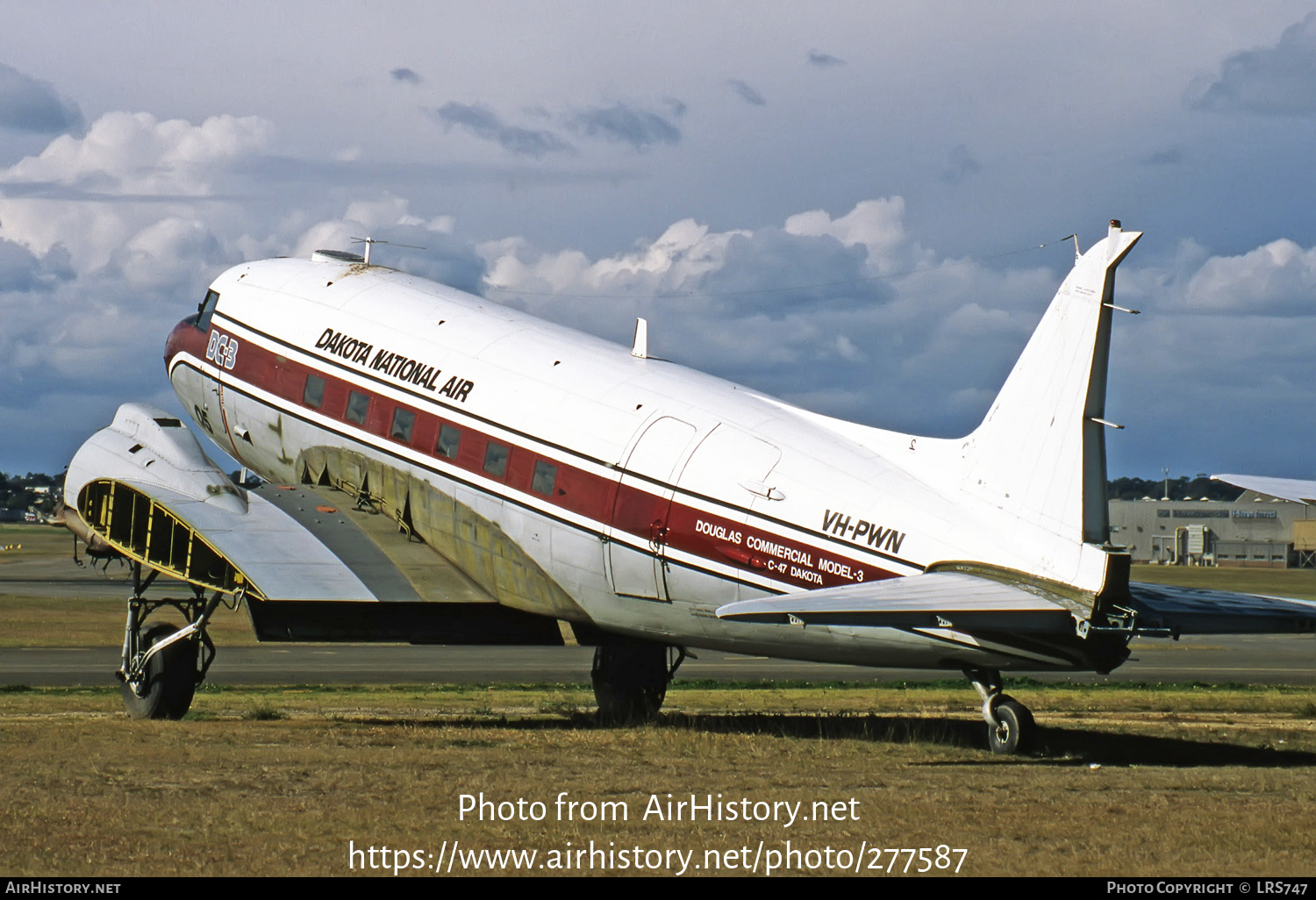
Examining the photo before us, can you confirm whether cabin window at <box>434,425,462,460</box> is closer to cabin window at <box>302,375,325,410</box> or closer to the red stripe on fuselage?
the red stripe on fuselage

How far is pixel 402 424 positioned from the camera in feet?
76.2

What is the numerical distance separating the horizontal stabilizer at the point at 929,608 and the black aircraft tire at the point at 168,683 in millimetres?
10487

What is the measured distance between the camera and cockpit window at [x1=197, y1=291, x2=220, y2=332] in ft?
89.6

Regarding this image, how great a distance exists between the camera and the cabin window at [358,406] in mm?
23766

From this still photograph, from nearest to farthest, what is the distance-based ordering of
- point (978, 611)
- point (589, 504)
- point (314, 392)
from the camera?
point (978, 611) < point (589, 504) < point (314, 392)

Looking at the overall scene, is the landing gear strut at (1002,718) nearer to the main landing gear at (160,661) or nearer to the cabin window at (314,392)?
the main landing gear at (160,661)

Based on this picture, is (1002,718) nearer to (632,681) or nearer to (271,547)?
(632,681)

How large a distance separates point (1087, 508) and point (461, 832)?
315 inches

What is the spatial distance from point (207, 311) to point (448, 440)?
7.55m

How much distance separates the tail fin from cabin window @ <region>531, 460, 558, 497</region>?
6.55 meters

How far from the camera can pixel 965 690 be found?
111 ft

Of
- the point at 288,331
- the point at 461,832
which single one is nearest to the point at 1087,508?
the point at 461,832

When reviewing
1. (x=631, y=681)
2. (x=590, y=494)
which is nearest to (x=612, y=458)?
(x=590, y=494)

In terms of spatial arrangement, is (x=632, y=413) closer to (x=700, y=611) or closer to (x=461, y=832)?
(x=700, y=611)
